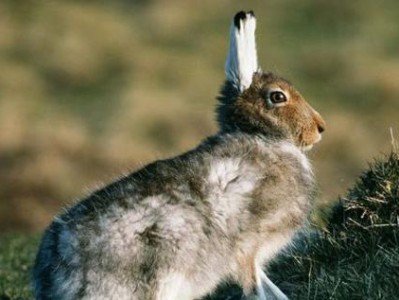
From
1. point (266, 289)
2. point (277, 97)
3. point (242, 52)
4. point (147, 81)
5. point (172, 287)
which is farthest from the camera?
point (147, 81)

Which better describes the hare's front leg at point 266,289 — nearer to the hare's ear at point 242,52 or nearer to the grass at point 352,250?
the grass at point 352,250

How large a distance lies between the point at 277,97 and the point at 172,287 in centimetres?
221

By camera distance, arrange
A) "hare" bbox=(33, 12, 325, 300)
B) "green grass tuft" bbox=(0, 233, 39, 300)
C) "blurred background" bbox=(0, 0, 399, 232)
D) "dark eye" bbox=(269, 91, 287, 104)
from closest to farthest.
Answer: "hare" bbox=(33, 12, 325, 300), "dark eye" bbox=(269, 91, 287, 104), "green grass tuft" bbox=(0, 233, 39, 300), "blurred background" bbox=(0, 0, 399, 232)

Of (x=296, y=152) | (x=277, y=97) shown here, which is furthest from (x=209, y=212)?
(x=277, y=97)

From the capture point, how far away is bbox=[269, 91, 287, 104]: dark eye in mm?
10250

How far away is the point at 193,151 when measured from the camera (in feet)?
31.7

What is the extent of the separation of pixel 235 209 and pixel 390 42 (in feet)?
100

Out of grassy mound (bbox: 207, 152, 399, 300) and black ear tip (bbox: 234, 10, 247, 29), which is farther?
black ear tip (bbox: 234, 10, 247, 29)

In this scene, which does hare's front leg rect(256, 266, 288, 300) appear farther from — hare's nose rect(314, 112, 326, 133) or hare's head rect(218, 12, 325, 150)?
hare's nose rect(314, 112, 326, 133)

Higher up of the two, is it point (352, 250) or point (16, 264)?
point (16, 264)

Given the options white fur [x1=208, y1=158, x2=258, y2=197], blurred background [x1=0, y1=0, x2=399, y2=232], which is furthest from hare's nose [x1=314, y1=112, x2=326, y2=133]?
blurred background [x1=0, y1=0, x2=399, y2=232]

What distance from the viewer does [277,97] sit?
10.3m

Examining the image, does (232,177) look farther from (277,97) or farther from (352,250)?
(352,250)

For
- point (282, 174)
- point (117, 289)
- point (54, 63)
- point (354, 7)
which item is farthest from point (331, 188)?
point (354, 7)
